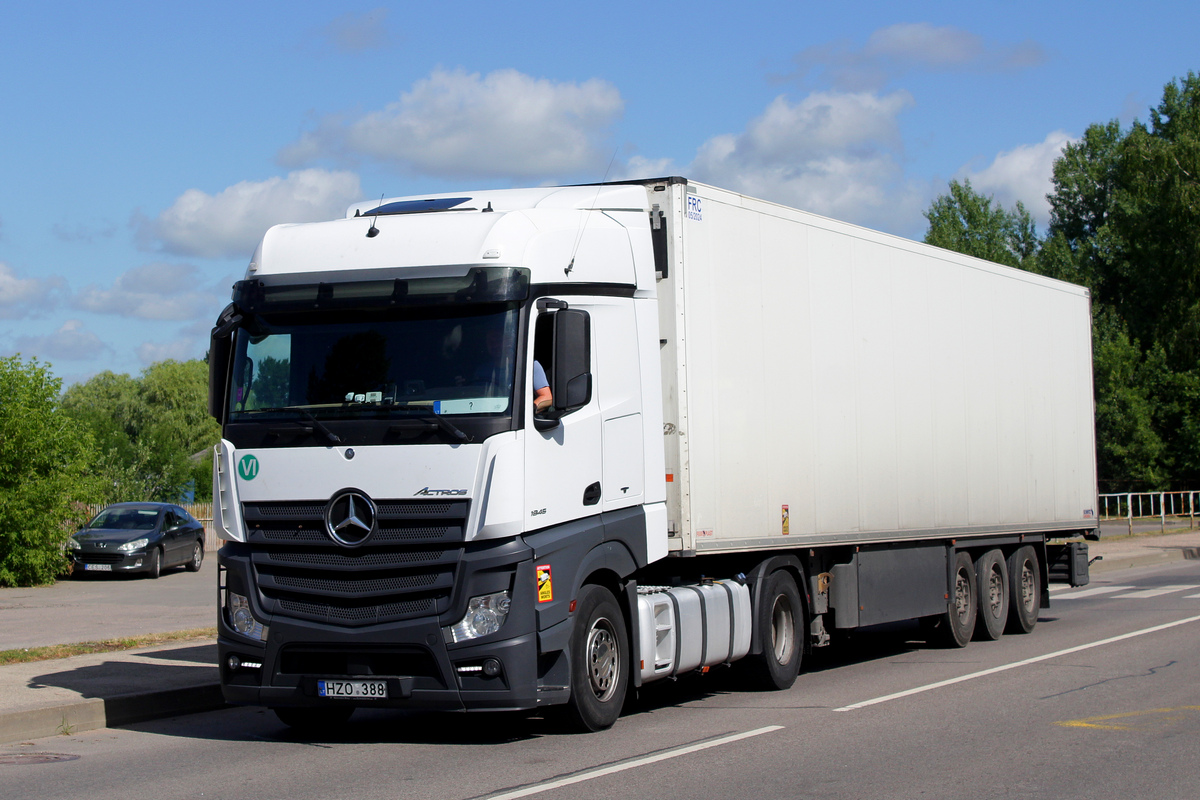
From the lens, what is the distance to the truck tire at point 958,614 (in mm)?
14430

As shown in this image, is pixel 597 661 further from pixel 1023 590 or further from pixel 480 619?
pixel 1023 590

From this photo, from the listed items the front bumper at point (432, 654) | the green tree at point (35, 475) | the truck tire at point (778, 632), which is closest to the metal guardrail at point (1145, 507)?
the green tree at point (35, 475)

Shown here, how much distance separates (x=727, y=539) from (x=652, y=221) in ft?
8.56

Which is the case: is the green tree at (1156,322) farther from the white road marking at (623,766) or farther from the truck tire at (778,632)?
the white road marking at (623,766)

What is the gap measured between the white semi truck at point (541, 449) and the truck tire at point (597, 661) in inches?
0.8

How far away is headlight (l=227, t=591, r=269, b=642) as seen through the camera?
8562mm

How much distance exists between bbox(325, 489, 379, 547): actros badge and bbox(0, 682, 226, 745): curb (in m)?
3.03

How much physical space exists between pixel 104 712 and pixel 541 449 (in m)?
4.35

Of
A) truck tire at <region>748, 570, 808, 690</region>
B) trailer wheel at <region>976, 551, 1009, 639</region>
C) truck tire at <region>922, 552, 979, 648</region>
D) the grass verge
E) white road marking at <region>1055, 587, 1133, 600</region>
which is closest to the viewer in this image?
truck tire at <region>748, 570, 808, 690</region>

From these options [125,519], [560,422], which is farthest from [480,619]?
[125,519]

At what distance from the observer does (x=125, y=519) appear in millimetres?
28031

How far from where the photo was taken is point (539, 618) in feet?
27.2

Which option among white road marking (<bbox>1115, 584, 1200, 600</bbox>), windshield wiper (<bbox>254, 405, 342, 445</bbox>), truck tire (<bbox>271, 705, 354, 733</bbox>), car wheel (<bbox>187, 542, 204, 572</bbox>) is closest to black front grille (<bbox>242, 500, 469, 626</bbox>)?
windshield wiper (<bbox>254, 405, 342, 445</bbox>)

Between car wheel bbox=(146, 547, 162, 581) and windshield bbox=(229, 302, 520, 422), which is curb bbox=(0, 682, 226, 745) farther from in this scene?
car wheel bbox=(146, 547, 162, 581)
